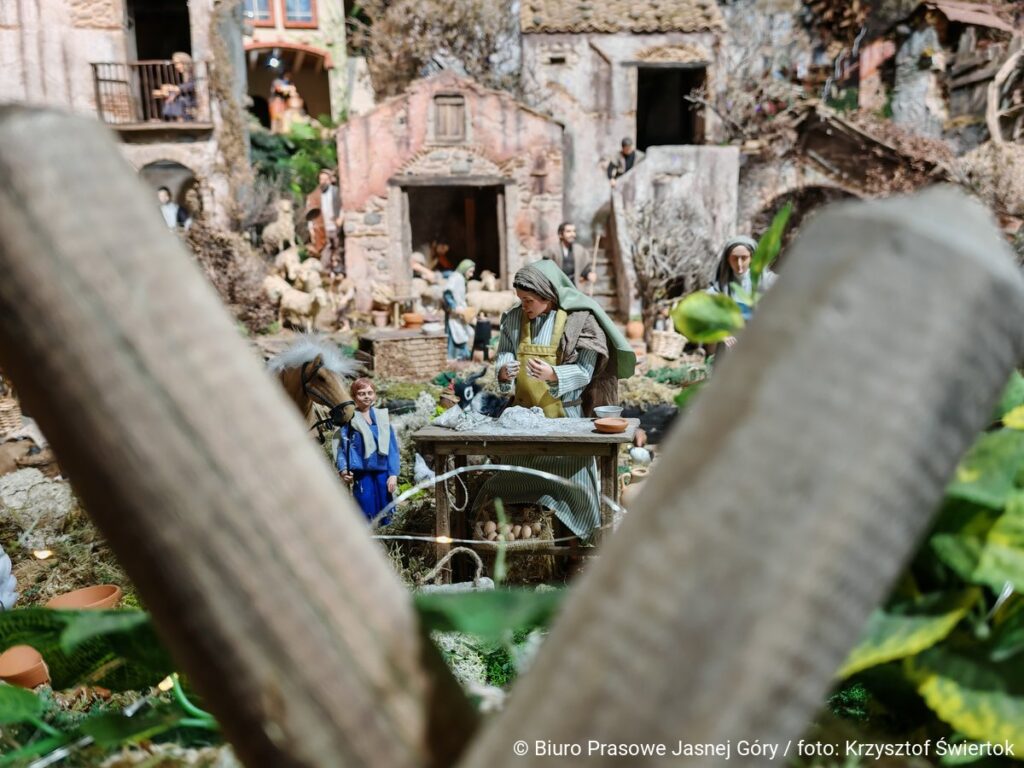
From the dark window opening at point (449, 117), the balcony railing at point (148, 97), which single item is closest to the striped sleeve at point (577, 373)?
the dark window opening at point (449, 117)

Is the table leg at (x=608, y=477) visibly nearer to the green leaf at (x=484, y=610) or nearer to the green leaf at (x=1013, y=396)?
the green leaf at (x=1013, y=396)

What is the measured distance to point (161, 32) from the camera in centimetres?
2053

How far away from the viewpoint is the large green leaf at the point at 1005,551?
100cm

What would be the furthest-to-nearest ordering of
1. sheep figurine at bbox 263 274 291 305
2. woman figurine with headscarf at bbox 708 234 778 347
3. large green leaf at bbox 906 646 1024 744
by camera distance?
sheep figurine at bbox 263 274 291 305, woman figurine with headscarf at bbox 708 234 778 347, large green leaf at bbox 906 646 1024 744

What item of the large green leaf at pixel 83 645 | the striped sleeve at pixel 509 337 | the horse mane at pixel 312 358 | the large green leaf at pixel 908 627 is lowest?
the horse mane at pixel 312 358

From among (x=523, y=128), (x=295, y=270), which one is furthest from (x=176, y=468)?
(x=523, y=128)

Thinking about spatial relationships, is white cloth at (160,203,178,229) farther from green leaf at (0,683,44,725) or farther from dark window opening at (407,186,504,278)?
green leaf at (0,683,44,725)

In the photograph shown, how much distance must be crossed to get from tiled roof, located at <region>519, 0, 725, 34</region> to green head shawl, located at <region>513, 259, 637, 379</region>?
12924mm

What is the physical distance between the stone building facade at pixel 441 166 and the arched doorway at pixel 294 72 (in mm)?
7792

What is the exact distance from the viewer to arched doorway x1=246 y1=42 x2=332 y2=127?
20953 millimetres

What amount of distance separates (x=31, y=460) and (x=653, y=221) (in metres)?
10.6

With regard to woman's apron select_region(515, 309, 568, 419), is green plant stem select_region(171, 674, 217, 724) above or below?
above

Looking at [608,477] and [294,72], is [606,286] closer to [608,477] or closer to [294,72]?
[608,477]

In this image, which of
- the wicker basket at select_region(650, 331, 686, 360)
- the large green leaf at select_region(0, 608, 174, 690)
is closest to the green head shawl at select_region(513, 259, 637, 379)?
the large green leaf at select_region(0, 608, 174, 690)
